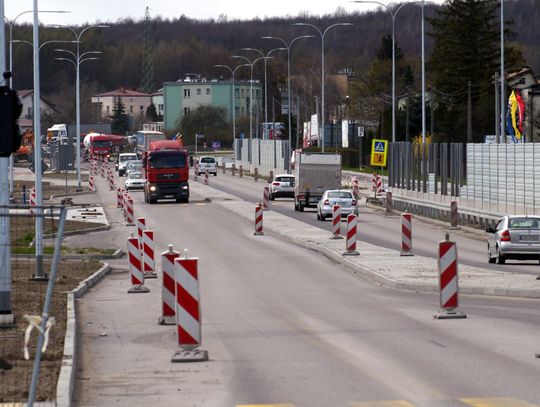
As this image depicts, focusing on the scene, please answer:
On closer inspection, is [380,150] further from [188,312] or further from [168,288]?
[188,312]

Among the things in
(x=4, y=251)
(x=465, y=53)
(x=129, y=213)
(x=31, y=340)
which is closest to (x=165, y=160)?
(x=129, y=213)

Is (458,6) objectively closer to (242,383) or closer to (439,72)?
(439,72)

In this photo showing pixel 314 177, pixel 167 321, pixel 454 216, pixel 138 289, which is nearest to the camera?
pixel 167 321

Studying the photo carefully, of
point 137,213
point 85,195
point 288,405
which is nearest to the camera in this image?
point 288,405

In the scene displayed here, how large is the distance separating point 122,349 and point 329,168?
1813 inches

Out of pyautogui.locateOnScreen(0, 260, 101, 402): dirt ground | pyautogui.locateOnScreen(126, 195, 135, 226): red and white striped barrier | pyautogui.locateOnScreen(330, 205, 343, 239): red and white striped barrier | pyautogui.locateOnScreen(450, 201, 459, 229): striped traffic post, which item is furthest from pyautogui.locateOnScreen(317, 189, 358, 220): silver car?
pyautogui.locateOnScreen(0, 260, 101, 402): dirt ground

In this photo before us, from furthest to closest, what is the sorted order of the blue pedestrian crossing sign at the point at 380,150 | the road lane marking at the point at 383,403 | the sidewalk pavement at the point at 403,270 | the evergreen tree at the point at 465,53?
the evergreen tree at the point at 465,53, the blue pedestrian crossing sign at the point at 380,150, the sidewalk pavement at the point at 403,270, the road lane marking at the point at 383,403

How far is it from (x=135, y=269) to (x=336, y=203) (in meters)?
29.1

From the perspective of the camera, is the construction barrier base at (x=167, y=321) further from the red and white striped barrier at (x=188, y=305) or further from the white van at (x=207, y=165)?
the white van at (x=207, y=165)

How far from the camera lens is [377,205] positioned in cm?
6888

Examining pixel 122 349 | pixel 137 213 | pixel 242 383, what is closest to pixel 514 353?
pixel 242 383

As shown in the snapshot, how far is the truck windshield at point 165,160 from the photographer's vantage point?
67.4 meters

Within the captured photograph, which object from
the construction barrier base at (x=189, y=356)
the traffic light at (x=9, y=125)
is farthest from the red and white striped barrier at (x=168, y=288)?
the traffic light at (x=9, y=125)

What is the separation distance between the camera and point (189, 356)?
16.5 metres
